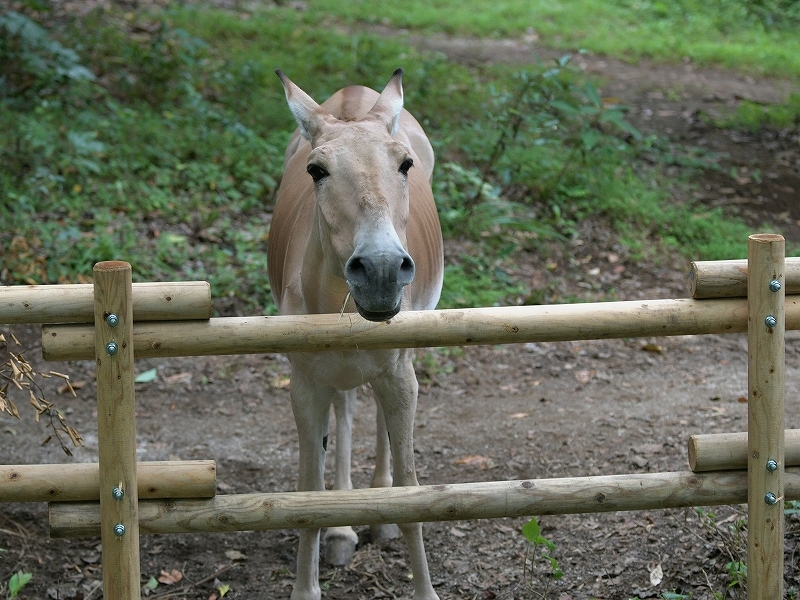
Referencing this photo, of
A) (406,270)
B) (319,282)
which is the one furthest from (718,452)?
(319,282)

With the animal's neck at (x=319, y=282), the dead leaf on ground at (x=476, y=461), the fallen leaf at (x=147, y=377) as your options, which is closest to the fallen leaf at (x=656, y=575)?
the dead leaf on ground at (x=476, y=461)

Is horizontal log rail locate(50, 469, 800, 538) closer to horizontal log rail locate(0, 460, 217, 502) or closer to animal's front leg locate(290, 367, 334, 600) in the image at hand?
horizontal log rail locate(0, 460, 217, 502)

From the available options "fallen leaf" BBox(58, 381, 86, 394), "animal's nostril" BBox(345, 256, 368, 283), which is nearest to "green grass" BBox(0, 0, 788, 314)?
"fallen leaf" BBox(58, 381, 86, 394)

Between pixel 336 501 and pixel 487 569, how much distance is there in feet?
4.39

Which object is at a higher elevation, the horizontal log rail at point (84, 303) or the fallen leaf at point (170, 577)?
the horizontal log rail at point (84, 303)

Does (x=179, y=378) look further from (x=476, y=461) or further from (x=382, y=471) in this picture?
(x=476, y=461)

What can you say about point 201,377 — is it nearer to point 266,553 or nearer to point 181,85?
point 266,553

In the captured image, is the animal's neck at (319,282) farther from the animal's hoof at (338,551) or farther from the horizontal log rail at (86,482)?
the animal's hoof at (338,551)

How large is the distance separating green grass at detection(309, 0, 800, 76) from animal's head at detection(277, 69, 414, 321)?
30.5 ft

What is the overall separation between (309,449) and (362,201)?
136cm

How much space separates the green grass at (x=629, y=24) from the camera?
11922 mm

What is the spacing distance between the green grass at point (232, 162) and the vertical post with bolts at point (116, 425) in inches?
137

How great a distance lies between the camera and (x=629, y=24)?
44.2ft

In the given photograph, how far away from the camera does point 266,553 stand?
14.4 ft
